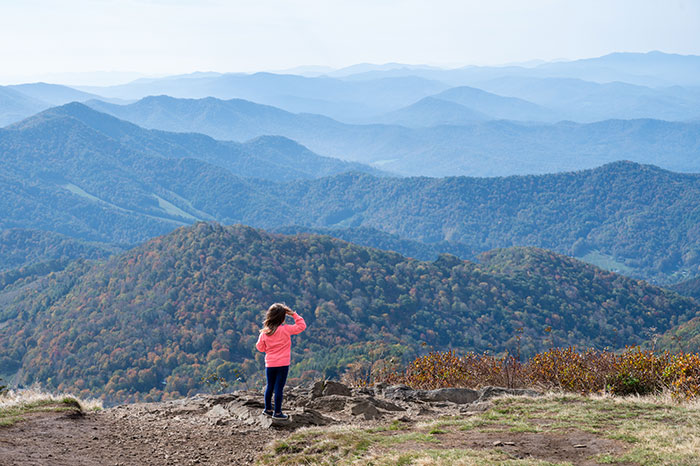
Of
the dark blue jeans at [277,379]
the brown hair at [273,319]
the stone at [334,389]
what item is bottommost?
the stone at [334,389]

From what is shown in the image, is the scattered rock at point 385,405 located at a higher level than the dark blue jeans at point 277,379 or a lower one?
lower

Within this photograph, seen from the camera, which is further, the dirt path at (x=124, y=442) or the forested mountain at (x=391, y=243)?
the forested mountain at (x=391, y=243)

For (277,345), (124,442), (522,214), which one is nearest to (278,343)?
(277,345)

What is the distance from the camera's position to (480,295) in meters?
68.7

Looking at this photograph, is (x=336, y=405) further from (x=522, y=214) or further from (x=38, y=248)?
(x=522, y=214)

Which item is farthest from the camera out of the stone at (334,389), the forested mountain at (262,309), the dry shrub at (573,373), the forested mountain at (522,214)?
the forested mountain at (522,214)

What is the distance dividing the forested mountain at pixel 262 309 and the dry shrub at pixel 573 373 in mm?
29224

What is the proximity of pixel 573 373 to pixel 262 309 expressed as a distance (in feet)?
153

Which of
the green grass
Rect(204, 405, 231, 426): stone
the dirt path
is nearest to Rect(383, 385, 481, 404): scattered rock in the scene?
Rect(204, 405, 231, 426): stone

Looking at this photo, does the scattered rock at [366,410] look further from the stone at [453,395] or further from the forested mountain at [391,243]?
the forested mountain at [391,243]

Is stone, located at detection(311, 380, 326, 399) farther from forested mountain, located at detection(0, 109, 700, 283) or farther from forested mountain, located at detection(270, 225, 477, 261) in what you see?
forested mountain, located at detection(0, 109, 700, 283)

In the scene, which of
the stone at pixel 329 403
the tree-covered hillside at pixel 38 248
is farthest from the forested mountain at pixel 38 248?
the stone at pixel 329 403

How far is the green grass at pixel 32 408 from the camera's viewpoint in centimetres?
889

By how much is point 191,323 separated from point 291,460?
49962mm
